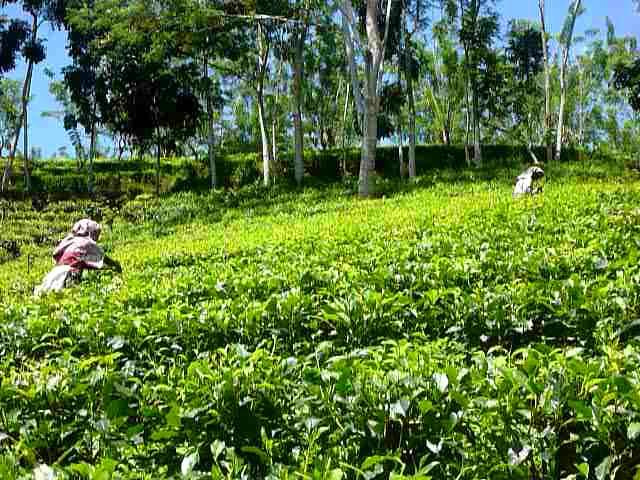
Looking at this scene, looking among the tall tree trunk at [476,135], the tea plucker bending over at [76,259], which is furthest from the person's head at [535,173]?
the tall tree trunk at [476,135]

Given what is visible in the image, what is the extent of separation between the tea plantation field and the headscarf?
356 mm

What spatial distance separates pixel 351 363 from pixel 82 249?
6701 mm

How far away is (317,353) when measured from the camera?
371cm

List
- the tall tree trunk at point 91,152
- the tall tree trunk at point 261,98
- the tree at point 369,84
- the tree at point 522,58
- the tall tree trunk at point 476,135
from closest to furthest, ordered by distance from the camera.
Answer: the tree at point 369,84, the tall tree trunk at point 261,98, the tall tree trunk at point 476,135, the tall tree trunk at point 91,152, the tree at point 522,58

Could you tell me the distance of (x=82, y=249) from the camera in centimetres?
891

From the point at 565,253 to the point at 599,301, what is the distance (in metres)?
2.05

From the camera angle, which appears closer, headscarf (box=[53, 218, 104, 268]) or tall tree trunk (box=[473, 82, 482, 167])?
headscarf (box=[53, 218, 104, 268])

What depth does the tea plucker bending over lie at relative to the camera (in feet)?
27.8

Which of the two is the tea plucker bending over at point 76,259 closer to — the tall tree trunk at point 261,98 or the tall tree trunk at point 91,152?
the tall tree trunk at point 261,98

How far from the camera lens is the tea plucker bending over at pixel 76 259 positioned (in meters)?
8.48

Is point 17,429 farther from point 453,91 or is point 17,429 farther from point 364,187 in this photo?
point 453,91

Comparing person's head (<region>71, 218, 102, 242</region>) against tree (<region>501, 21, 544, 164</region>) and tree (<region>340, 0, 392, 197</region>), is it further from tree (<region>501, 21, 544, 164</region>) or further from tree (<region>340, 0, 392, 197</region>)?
tree (<region>501, 21, 544, 164</region>)

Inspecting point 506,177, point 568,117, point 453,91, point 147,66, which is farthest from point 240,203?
point 568,117

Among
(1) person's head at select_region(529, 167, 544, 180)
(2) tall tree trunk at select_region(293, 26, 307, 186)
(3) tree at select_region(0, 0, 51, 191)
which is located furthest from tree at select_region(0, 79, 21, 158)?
(1) person's head at select_region(529, 167, 544, 180)
